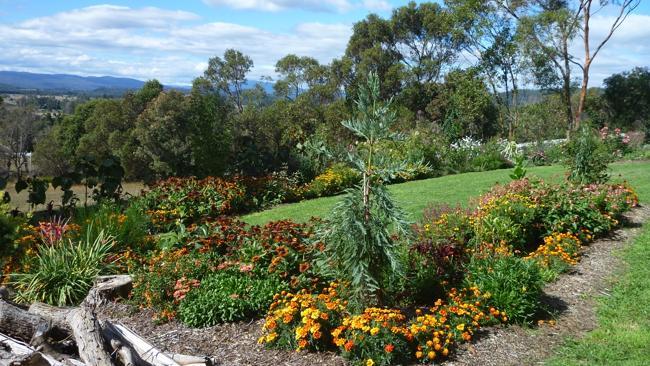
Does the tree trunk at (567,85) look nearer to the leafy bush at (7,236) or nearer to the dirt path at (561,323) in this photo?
the dirt path at (561,323)

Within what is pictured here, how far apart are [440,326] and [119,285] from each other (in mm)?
3329

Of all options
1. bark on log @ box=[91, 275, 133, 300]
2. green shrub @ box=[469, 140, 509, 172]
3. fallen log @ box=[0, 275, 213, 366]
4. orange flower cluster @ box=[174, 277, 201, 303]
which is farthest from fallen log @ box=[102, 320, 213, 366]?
green shrub @ box=[469, 140, 509, 172]

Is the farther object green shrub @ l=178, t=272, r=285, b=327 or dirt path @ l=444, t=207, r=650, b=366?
green shrub @ l=178, t=272, r=285, b=327

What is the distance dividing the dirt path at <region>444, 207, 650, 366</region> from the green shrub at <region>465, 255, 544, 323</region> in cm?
18

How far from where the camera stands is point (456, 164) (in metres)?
16.3

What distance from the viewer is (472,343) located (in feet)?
16.0

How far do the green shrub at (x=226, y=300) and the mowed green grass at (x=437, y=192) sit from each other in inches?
155

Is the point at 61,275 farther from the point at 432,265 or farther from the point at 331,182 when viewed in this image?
the point at 331,182

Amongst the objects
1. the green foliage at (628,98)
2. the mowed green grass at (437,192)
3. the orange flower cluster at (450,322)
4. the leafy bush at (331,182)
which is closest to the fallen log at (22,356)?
the orange flower cluster at (450,322)

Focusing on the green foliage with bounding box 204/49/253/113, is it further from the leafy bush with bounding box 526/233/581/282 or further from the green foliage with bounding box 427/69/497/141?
the leafy bush with bounding box 526/233/581/282

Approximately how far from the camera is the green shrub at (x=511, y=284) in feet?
17.5

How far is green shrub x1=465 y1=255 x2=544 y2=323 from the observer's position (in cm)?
534

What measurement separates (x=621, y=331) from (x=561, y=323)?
1.64 feet

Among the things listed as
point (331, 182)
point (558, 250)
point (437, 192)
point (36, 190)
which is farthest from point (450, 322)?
point (331, 182)
